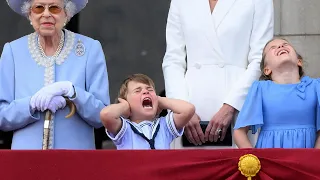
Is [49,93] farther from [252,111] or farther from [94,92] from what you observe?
[252,111]

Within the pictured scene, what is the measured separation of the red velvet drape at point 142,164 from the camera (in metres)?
3.45

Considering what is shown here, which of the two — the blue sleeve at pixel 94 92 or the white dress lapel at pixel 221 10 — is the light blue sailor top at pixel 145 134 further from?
the white dress lapel at pixel 221 10

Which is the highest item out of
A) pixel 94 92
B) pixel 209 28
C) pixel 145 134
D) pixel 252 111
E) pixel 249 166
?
pixel 209 28

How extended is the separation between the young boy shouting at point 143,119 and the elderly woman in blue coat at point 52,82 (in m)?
0.15

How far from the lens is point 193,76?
14.8 feet

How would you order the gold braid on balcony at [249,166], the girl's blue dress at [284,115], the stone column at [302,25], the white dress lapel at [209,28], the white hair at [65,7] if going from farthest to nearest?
the stone column at [302,25] → the white dress lapel at [209,28] → the white hair at [65,7] → the girl's blue dress at [284,115] → the gold braid on balcony at [249,166]

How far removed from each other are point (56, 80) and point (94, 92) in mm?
211

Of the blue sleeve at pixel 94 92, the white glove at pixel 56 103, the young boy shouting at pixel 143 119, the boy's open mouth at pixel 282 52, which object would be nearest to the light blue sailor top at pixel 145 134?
the young boy shouting at pixel 143 119

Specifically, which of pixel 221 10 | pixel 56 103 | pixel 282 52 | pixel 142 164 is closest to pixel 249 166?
pixel 142 164

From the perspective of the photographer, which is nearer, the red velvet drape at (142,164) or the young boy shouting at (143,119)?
the red velvet drape at (142,164)

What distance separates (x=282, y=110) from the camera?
13.1ft

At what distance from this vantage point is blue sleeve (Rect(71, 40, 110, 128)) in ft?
13.3

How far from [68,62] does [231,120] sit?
3.05ft

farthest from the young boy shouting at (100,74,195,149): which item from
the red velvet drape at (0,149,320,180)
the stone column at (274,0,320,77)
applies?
the stone column at (274,0,320,77)
